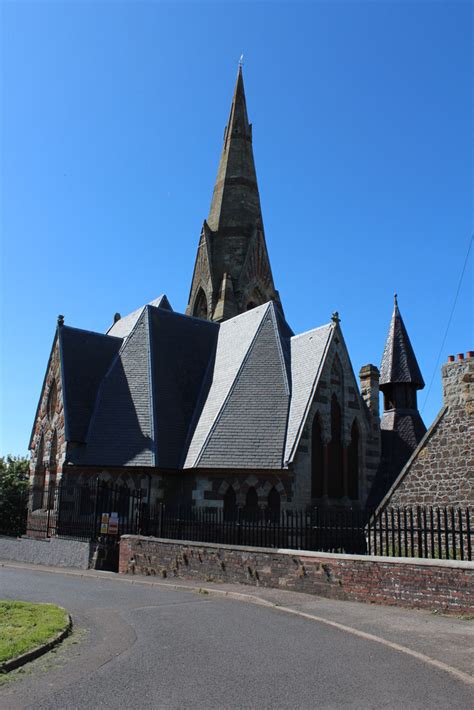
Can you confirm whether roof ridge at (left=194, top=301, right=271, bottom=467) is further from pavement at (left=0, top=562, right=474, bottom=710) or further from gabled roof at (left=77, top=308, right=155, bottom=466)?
pavement at (left=0, top=562, right=474, bottom=710)

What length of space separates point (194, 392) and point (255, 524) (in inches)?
411

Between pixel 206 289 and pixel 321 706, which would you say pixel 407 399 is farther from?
pixel 321 706

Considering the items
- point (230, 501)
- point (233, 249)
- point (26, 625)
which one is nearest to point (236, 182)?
point (233, 249)

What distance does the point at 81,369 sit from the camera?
24.8 meters

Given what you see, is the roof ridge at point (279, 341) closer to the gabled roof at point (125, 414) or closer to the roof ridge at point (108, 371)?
the gabled roof at point (125, 414)

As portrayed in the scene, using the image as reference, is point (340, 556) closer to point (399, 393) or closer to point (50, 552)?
point (50, 552)

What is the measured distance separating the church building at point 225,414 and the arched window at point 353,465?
4cm

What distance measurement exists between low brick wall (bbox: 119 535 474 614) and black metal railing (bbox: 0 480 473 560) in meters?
0.84

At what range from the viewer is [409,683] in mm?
6266

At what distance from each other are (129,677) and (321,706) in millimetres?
1957

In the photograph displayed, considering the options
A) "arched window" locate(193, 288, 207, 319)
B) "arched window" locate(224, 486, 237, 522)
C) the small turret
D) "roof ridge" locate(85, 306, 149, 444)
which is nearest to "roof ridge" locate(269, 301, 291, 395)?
"arched window" locate(224, 486, 237, 522)

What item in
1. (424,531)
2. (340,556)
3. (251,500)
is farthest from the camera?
(251,500)

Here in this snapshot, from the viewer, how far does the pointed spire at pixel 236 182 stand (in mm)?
37375

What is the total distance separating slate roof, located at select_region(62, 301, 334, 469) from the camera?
2047cm
